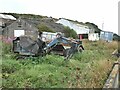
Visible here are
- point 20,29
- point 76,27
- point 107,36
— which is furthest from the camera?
point 76,27

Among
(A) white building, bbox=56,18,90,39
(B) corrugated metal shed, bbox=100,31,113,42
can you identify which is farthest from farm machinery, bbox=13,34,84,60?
(A) white building, bbox=56,18,90,39

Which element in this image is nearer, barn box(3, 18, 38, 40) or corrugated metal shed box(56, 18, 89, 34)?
barn box(3, 18, 38, 40)

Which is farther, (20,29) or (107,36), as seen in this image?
(107,36)

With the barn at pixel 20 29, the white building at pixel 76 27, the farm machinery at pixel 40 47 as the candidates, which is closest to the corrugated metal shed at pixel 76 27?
the white building at pixel 76 27

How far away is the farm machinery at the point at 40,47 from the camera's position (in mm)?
17172

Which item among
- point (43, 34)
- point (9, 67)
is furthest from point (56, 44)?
point (43, 34)

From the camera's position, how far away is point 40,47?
17.8m

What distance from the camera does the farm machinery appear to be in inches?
676

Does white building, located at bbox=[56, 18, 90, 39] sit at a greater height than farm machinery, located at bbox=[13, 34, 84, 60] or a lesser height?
greater

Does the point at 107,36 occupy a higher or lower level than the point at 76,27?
lower

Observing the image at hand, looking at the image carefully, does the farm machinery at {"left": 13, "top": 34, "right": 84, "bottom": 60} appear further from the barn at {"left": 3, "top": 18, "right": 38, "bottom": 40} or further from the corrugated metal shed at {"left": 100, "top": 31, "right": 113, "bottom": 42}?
the corrugated metal shed at {"left": 100, "top": 31, "right": 113, "bottom": 42}

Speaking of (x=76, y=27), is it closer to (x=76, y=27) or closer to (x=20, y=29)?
(x=76, y=27)

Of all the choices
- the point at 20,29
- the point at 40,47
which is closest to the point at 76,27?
the point at 20,29

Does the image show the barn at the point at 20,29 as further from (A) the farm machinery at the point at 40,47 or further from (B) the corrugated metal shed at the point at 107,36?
(A) the farm machinery at the point at 40,47
